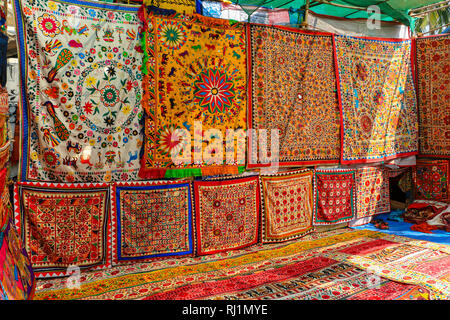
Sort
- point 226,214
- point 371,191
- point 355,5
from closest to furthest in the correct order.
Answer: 1. point 226,214
2. point 355,5
3. point 371,191

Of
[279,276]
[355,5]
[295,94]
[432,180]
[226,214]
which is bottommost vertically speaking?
[279,276]

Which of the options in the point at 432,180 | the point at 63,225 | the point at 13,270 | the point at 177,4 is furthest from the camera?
the point at 432,180

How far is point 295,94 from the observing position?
3.97 meters

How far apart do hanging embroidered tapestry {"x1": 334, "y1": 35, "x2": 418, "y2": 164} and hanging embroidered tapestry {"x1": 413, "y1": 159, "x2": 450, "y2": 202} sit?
0.30 metres

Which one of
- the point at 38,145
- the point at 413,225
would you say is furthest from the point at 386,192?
the point at 38,145

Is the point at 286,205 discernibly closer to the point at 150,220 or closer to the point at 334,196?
the point at 334,196

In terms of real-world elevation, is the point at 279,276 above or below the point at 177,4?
below

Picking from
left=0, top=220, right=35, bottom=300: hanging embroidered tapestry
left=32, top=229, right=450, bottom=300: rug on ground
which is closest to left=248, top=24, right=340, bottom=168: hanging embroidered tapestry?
left=32, top=229, right=450, bottom=300: rug on ground

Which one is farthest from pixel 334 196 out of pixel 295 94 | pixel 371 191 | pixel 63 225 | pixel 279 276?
pixel 63 225

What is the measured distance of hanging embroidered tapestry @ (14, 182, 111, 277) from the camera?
2.68 m

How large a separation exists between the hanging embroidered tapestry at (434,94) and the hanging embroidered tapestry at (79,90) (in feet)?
15.2

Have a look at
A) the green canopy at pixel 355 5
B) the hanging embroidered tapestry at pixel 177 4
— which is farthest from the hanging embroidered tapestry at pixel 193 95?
the green canopy at pixel 355 5

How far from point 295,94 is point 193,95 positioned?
141cm

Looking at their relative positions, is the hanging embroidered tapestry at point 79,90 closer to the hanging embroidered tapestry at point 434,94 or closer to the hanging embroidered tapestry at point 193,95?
the hanging embroidered tapestry at point 193,95
